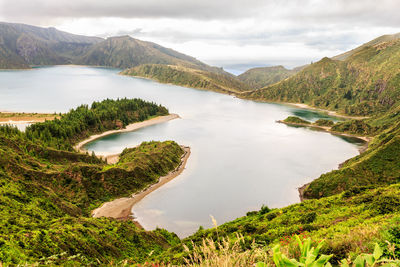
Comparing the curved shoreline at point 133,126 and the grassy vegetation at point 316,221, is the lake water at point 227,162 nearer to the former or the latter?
the curved shoreline at point 133,126

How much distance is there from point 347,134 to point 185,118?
88250mm

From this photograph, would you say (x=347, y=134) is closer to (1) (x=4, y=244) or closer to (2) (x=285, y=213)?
(2) (x=285, y=213)

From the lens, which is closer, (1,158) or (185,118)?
(1,158)

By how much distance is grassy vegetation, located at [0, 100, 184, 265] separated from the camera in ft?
80.7

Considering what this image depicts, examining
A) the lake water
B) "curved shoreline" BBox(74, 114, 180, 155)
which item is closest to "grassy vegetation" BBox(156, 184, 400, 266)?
the lake water

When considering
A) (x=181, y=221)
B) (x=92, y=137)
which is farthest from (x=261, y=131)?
(x=181, y=221)

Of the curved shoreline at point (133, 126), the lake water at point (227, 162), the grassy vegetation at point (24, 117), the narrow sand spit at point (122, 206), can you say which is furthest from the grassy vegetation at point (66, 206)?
the grassy vegetation at point (24, 117)

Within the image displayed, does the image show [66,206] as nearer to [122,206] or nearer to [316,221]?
[122,206]

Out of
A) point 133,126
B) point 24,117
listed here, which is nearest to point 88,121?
point 133,126

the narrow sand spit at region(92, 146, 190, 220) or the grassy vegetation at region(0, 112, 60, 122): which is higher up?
the grassy vegetation at region(0, 112, 60, 122)

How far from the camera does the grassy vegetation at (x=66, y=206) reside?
24.6 metres

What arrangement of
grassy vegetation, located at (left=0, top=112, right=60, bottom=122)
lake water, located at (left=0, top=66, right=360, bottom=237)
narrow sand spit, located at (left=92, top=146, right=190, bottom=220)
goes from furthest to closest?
grassy vegetation, located at (left=0, top=112, right=60, bottom=122)
lake water, located at (left=0, top=66, right=360, bottom=237)
narrow sand spit, located at (left=92, top=146, right=190, bottom=220)

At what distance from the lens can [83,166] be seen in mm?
58031

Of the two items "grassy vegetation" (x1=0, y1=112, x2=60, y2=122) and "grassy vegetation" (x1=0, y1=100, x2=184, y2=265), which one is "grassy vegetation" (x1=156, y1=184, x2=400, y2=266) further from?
"grassy vegetation" (x1=0, y1=112, x2=60, y2=122)
